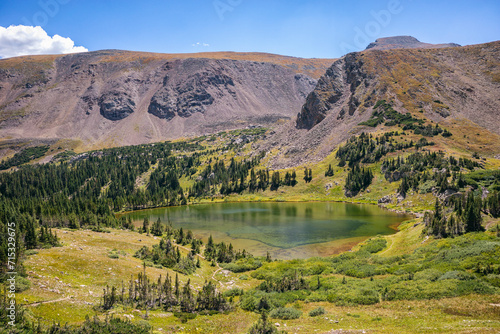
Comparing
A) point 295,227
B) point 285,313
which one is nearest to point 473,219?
point 285,313

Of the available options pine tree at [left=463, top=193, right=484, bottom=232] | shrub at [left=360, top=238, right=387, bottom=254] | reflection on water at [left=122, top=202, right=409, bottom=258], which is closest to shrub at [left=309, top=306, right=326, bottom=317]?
shrub at [left=360, top=238, right=387, bottom=254]

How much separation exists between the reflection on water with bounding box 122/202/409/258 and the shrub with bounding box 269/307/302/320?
33.8 meters

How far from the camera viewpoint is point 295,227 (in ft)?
294

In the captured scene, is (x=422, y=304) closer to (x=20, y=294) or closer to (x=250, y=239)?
(x=20, y=294)

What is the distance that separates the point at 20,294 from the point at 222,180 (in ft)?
572

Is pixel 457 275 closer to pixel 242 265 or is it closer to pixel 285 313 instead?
pixel 285 313

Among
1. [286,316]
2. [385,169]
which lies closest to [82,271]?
[286,316]

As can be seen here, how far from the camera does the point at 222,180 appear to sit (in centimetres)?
19800

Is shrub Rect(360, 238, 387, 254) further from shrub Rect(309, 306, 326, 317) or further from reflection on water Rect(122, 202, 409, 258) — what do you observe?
shrub Rect(309, 306, 326, 317)

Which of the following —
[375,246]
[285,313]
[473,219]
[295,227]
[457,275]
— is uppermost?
[473,219]

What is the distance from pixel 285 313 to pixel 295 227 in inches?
2520

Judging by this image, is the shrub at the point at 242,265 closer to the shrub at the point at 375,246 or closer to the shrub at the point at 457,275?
the shrub at the point at 375,246

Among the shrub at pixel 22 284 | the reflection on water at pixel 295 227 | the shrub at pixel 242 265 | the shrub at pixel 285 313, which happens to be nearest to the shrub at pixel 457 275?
the shrub at pixel 285 313

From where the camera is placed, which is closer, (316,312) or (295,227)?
(316,312)
